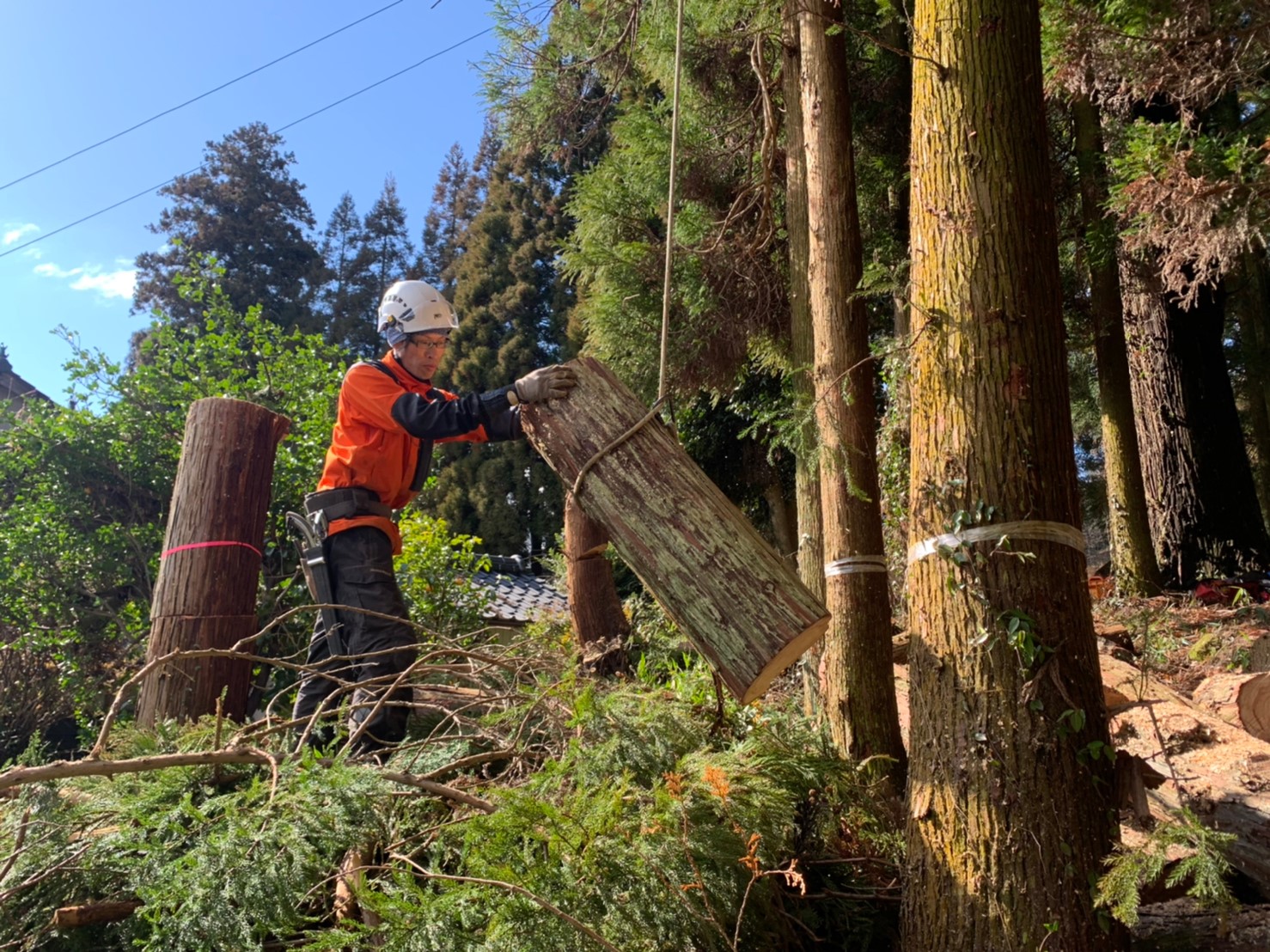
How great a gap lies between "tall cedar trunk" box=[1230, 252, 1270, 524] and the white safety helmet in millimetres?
10111

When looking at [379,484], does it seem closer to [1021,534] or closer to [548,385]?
[548,385]

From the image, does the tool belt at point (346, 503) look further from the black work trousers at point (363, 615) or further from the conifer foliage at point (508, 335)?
the conifer foliage at point (508, 335)

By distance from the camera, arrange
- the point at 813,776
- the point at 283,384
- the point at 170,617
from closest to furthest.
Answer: the point at 813,776 → the point at 170,617 → the point at 283,384

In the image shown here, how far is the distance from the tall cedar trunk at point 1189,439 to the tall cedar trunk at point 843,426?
13.8 ft

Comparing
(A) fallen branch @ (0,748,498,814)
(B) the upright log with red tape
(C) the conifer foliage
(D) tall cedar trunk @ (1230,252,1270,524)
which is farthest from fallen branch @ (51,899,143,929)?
(C) the conifer foliage

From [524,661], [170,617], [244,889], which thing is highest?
[170,617]

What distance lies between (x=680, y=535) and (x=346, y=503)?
194 cm

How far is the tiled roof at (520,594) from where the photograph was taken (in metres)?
12.3

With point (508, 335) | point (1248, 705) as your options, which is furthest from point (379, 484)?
point (508, 335)

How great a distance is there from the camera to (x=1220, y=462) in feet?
25.7

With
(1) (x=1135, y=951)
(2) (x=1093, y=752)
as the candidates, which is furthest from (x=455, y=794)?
(1) (x=1135, y=951)

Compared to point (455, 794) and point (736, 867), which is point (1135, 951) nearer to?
point (736, 867)

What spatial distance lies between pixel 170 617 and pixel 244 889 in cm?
277

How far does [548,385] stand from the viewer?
9.61 ft
